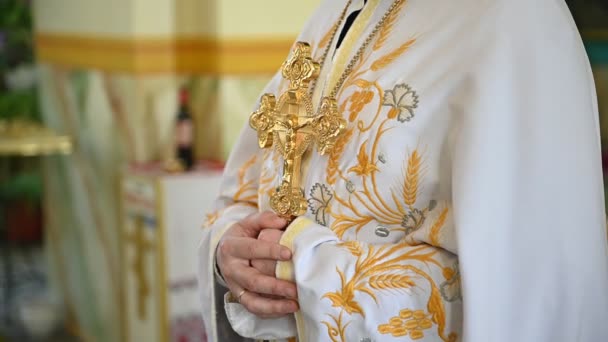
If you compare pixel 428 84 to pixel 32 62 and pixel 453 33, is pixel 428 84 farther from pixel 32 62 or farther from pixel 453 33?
pixel 32 62

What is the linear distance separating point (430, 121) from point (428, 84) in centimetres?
6

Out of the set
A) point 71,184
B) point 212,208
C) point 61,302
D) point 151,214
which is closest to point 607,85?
point 212,208

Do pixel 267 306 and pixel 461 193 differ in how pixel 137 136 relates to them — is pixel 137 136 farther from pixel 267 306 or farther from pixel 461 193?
pixel 461 193

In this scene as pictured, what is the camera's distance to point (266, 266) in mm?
1595

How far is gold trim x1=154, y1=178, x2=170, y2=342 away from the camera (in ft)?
13.5

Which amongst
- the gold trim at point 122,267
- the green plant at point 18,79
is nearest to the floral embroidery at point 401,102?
the gold trim at point 122,267

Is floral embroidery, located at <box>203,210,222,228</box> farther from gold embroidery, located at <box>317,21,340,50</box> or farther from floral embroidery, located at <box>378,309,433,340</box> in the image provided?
floral embroidery, located at <box>378,309,433,340</box>

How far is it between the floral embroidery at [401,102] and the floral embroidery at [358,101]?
4cm

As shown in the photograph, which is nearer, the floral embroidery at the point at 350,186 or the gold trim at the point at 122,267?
the floral embroidery at the point at 350,186

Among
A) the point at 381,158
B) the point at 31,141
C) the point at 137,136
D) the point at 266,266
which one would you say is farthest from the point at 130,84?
the point at 381,158

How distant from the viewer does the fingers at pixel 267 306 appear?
61.3 inches

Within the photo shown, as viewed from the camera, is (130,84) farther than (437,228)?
Yes

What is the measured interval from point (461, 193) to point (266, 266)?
0.40 m

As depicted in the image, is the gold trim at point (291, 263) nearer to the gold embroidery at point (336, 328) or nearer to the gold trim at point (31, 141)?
the gold embroidery at point (336, 328)
